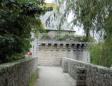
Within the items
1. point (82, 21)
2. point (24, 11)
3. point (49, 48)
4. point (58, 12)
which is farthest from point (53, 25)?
point (49, 48)

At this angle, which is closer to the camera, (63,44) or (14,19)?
(14,19)

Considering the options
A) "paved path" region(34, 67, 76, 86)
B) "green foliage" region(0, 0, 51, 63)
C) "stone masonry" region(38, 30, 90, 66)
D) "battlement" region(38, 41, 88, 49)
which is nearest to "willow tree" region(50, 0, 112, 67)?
"green foliage" region(0, 0, 51, 63)

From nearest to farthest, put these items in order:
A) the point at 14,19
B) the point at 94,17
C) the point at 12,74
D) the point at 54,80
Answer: the point at 94,17, the point at 12,74, the point at 14,19, the point at 54,80

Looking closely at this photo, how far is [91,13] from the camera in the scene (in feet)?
10.2

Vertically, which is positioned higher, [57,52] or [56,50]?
[56,50]

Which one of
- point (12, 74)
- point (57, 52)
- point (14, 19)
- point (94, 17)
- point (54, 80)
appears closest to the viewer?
point (94, 17)

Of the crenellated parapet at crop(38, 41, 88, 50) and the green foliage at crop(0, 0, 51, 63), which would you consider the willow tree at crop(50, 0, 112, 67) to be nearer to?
the green foliage at crop(0, 0, 51, 63)

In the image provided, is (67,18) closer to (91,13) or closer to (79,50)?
(91,13)

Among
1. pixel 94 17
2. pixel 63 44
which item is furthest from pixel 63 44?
pixel 94 17

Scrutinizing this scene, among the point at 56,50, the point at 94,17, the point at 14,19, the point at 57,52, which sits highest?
the point at 14,19

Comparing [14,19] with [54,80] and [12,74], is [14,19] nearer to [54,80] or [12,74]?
[12,74]

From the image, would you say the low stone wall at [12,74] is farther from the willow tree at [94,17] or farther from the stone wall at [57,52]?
the stone wall at [57,52]

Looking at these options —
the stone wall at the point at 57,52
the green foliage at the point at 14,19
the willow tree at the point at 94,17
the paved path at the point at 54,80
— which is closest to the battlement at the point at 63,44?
the stone wall at the point at 57,52

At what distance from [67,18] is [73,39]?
18.1 m
